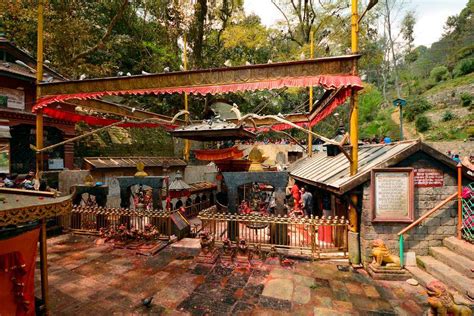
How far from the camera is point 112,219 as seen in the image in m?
10.2

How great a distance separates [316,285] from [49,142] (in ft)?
58.4

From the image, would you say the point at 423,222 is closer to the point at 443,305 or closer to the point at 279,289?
the point at 443,305

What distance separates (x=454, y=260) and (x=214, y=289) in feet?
20.4

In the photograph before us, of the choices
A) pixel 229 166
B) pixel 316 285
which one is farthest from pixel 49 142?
pixel 316 285

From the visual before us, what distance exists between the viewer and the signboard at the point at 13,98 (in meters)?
12.0

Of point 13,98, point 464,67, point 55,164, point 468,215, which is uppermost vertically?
point 464,67

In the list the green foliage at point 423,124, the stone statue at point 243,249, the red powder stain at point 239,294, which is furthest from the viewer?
the green foliage at point 423,124

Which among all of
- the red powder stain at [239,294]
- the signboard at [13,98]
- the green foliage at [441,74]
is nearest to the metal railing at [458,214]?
the red powder stain at [239,294]

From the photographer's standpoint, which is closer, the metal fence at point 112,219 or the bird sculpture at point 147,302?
the bird sculpture at point 147,302

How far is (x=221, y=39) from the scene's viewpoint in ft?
87.0

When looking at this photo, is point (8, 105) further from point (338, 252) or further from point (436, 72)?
point (436, 72)

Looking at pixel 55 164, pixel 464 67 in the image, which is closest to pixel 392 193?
pixel 55 164

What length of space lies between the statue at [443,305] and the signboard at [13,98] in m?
17.9

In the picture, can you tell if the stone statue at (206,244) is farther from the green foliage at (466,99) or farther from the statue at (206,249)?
the green foliage at (466,99)
